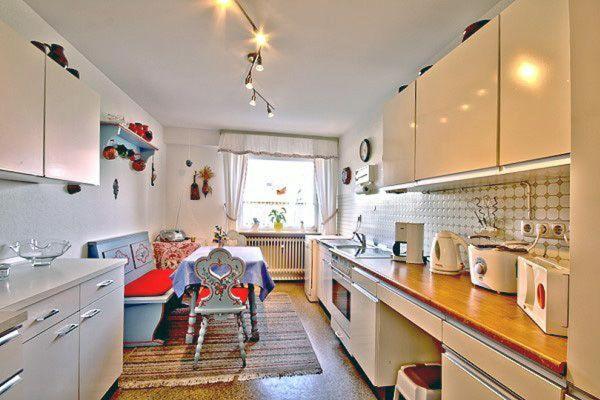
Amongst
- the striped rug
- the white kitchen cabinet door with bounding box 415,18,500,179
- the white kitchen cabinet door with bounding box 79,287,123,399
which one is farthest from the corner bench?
the white kitchen cabinet door with bounding box 415,18,500,179

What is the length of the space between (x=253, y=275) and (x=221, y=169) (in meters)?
2.70

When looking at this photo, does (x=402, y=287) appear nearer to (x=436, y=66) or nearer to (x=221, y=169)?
(x=436, y=66)

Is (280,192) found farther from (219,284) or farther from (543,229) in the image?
(543,229)

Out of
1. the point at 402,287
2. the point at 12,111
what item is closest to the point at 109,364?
the point at 12,111

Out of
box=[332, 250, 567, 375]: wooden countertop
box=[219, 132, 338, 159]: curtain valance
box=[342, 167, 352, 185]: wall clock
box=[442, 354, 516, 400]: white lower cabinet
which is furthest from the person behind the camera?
box=[219, 132, 338, 159]: curtain valance

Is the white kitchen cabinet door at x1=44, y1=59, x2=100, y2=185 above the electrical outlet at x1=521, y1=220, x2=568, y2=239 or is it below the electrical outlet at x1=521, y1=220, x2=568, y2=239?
above

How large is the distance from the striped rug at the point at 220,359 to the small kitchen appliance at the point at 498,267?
1.50 metres

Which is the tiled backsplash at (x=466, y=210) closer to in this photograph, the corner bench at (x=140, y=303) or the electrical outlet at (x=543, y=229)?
the electrical outlet at (x=543, y=229)

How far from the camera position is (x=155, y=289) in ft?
8.93

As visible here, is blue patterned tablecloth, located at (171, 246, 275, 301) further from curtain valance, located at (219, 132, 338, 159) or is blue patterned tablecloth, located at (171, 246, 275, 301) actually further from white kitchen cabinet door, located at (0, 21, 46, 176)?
curtain valance, located at (219, 132, 338, 159)

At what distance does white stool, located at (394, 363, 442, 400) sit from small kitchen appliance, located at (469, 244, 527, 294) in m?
0.63

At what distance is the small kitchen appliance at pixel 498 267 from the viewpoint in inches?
52.9

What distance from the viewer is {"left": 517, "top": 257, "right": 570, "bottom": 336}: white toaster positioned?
2.93 ft

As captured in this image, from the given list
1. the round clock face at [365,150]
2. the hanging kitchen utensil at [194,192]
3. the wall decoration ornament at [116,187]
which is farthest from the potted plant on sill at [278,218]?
the wall decoration ornament at [116,187]
